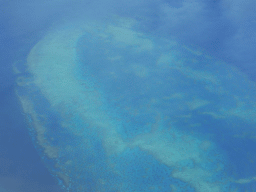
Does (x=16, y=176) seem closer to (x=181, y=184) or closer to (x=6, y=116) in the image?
(x=6, y=116)

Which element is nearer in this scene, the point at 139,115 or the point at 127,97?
the point at 139,115

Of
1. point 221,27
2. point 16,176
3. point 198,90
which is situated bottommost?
point 16,176

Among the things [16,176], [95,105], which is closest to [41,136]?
[16,176]

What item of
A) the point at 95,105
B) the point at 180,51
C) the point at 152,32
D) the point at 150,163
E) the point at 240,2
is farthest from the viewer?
the point at 240,2

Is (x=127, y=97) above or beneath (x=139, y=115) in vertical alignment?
above
